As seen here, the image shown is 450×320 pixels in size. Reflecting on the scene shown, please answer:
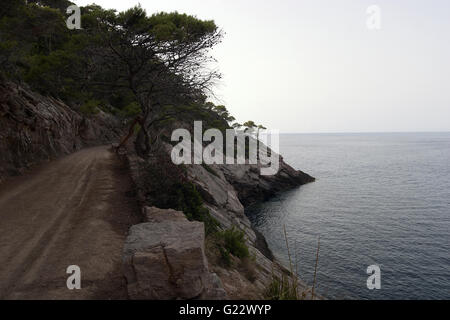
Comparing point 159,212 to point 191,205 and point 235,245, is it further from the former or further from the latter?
point 235,245

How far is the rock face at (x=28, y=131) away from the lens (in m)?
16.8

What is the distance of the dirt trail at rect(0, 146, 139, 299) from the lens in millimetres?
6848

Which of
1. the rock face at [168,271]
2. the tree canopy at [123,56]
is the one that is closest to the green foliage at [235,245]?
the rock face at [168,271]

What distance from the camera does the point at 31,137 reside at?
19.4 meters

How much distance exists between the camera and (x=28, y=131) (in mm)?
18906

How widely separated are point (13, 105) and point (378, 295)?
82.1 feet

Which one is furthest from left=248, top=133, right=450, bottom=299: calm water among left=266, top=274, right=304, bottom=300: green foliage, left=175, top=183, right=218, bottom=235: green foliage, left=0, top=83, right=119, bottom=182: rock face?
left=0, top=83, right=119, bottom=182: rock face

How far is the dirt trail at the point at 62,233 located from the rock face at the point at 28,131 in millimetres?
1740

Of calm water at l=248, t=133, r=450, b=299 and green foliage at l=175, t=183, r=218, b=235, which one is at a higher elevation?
green foliage at l=175, t=183, r=218, b=235

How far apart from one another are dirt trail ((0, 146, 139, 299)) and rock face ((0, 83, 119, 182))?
1.74m

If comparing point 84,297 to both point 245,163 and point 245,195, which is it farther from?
point 245,163

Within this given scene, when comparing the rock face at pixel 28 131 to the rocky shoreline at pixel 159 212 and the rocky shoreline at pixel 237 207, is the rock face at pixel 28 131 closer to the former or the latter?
the rocky shoreline at pixel 159 212

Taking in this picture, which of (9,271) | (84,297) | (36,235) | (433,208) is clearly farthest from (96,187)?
(433,208)

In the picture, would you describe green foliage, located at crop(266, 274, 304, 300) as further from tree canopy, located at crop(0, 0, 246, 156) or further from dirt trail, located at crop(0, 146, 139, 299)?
tree canopy, located at crop(0, 0, 246, 156)
